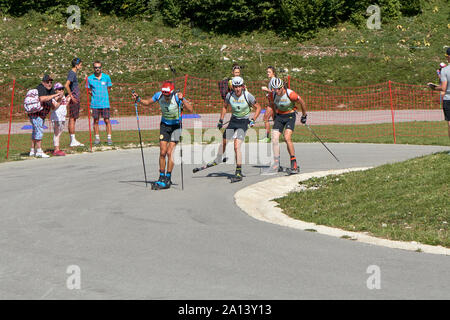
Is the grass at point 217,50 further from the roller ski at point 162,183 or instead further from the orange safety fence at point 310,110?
the roller ski at point 162,183

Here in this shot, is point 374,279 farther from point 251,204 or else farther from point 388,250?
point 251,204

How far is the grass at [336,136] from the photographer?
2044 centimetres

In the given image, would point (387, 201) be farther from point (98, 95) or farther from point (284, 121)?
point (98, 95)

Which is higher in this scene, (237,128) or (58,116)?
(58,116)

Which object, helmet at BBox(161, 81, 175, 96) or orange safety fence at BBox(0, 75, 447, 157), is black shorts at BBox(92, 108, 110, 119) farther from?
helmet at BBox(161, 81, 175, 96)

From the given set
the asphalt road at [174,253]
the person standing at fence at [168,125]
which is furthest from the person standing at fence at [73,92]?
the person standing at fence at [168,125]

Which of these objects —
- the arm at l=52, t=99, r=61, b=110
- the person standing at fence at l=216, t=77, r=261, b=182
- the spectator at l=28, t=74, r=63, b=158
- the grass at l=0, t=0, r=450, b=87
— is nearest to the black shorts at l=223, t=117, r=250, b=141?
the person standing at fence at l=216, t=77, r=261, b=182

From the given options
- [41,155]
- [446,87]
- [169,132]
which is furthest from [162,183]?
[41,155]

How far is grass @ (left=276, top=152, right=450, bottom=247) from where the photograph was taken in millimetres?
9219

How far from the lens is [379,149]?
18.9 m

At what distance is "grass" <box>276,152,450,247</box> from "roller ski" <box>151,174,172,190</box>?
2.57 m

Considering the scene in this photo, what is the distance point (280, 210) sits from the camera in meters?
11.1

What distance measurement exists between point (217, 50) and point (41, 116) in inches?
1087

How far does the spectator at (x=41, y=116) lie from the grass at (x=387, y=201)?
25.8 ft
